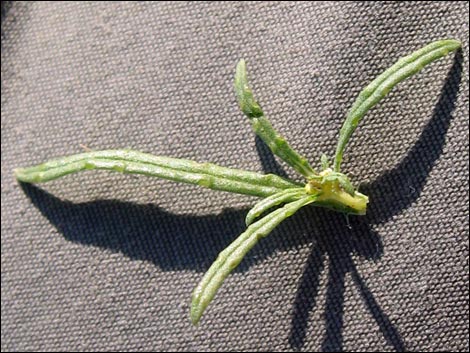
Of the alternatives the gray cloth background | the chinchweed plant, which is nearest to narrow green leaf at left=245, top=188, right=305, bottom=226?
the chinchweed plant

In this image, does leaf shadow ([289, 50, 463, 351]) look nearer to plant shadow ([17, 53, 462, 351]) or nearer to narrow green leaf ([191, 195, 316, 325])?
plant shadow ([17, 53, 462, 351])

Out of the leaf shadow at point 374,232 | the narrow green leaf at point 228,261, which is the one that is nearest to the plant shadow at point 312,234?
the leaf shadow at point 374,232

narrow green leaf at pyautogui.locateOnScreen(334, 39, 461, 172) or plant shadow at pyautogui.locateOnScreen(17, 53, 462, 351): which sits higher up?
narrow green leaf at pyautogui.locateOnScreen(334, 39, 461, 172)

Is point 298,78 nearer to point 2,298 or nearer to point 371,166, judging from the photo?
point 371,166

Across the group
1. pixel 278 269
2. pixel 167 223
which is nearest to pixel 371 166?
pixel 278 269

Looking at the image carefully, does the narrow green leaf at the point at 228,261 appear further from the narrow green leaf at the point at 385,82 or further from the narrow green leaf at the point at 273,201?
the narrow green leaf at the point at 385,82

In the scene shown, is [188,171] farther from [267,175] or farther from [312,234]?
[312,234]

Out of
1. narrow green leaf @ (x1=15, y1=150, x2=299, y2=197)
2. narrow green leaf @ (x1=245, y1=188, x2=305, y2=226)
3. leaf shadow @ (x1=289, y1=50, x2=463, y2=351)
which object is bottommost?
leaf shadow @ (x1=289, y1=50, x2=463, y2=351)

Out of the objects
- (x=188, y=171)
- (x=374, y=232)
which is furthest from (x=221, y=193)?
(x=374, y=232)
